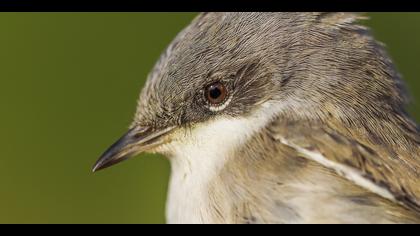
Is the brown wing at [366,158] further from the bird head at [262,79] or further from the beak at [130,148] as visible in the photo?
the beak at [130,148]

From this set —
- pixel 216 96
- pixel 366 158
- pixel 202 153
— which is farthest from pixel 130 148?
pixel 366 158

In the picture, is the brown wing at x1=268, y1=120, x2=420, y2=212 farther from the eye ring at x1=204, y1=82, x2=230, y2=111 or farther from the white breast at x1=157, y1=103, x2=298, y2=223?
the eye ring at x1=204, y1=82, x2=230, y2=111

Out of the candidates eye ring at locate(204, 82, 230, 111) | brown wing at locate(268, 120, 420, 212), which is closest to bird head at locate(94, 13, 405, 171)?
eye ring at locate(204, 82, 230, 111)

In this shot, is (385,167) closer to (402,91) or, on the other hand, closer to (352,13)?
(402,91)

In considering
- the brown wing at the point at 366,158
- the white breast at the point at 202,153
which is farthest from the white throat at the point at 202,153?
the brown wing at the point at 366,158

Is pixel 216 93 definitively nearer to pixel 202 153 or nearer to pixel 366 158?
pixel 202 153
